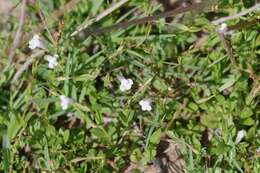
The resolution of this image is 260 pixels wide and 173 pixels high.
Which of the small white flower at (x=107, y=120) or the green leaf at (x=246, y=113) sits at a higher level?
the small white flower at (x=107, y=120)

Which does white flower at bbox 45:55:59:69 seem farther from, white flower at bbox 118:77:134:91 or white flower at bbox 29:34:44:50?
white flower at bbox 118:77:134:91

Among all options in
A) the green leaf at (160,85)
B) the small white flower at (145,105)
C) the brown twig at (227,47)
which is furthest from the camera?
the green leaf at (160,85)

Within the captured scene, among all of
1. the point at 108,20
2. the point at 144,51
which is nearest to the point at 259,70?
the point at 144,51

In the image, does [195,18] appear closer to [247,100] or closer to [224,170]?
[247,100]

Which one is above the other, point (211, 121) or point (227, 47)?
point (227, 47)

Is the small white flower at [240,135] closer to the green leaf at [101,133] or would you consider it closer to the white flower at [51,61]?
the green leaf at [101,133]

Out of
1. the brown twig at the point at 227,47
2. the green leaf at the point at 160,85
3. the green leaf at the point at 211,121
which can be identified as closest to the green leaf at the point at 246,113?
the green leaf at the point at 211,121

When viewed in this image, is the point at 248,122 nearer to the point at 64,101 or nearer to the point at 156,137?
the point at 156,137

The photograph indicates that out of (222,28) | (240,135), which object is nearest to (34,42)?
(222,28)

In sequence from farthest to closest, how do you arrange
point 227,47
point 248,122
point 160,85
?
point 160,85, point 248,122, point 227,47
